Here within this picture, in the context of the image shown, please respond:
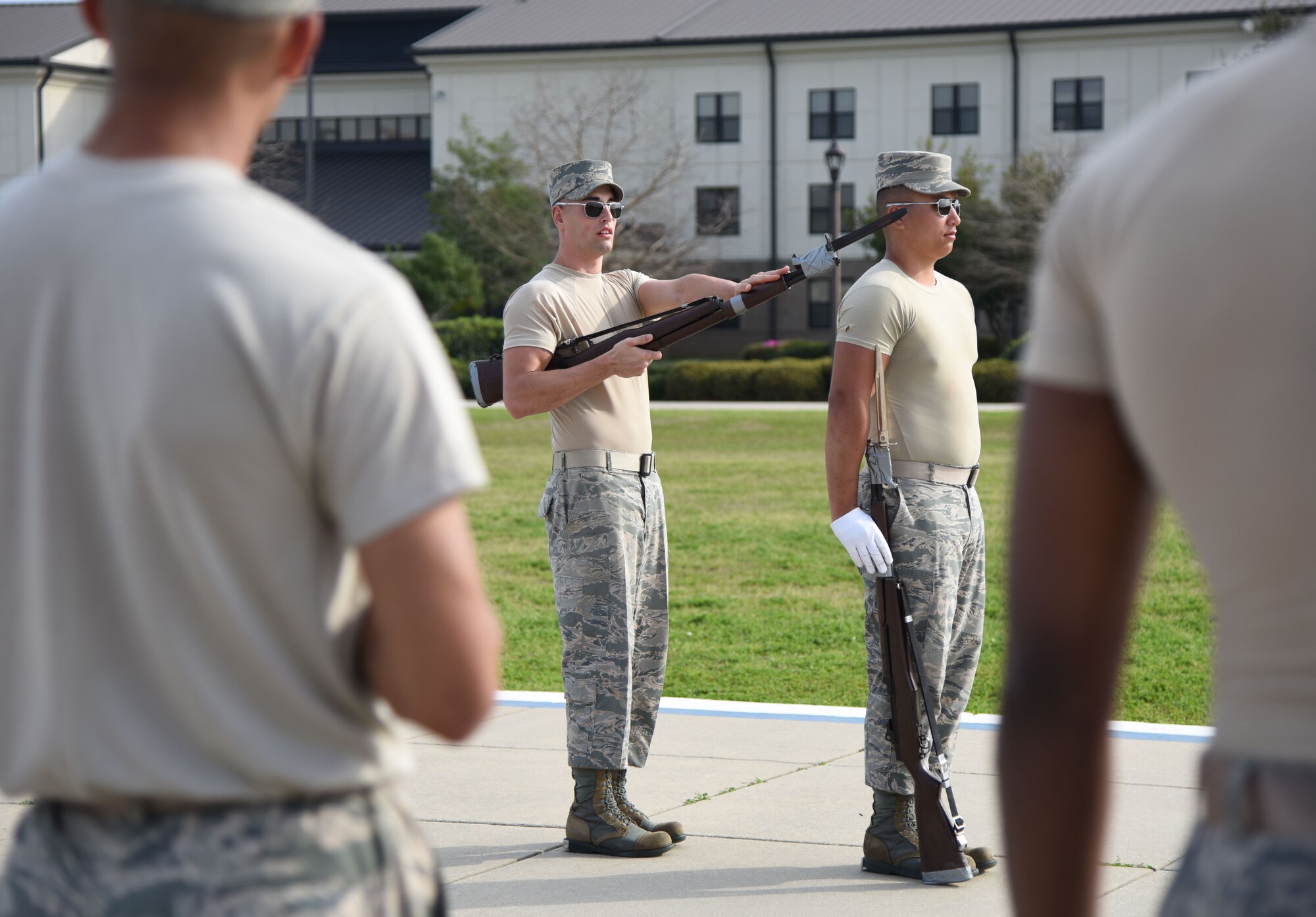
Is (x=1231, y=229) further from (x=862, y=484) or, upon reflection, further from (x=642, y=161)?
(x=642, y=161)

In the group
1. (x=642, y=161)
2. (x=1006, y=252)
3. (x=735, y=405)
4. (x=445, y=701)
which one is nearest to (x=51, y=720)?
(x=445, y=701)

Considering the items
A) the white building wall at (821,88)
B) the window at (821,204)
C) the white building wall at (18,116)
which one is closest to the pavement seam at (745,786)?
the white building wall at (821,88)

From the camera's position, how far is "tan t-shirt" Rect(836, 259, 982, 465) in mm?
5250

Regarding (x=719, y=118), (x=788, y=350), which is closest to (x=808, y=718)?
(x=788, y=350)

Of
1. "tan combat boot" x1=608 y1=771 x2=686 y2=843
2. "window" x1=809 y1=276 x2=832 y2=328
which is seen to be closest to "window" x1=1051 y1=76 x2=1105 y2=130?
"window" x1=809 y1=276 x2=832 y2=328

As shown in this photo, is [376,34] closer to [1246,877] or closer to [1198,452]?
[1198,452]

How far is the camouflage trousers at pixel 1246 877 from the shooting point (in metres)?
1.40

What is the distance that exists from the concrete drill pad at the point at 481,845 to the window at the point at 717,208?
4750 cm

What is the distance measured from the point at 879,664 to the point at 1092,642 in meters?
3.77

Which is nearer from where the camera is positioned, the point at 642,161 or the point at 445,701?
the point at 445,701

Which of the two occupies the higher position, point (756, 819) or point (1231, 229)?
point (1231, 229)

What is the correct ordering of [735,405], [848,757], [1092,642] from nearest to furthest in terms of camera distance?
[1092,642] → [848,757] → [735,405]

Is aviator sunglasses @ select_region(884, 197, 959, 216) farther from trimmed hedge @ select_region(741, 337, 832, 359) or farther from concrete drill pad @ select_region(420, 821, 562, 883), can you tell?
trimmed hedge @ select_region(741, 337, 832, 359)

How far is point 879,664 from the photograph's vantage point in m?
5.28
